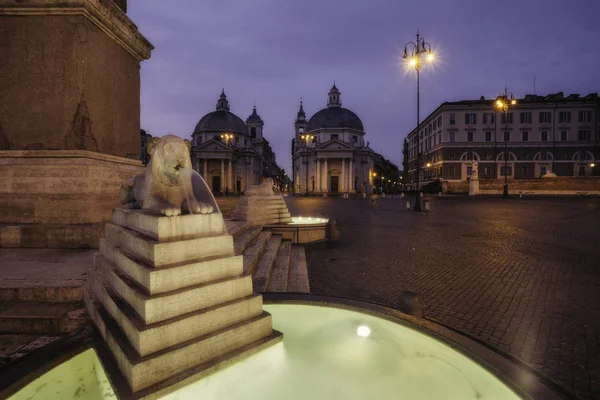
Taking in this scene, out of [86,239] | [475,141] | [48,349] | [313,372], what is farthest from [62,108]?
[475,141]

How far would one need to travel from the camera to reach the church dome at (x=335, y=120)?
72812 millimetres

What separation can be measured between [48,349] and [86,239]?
128 inches

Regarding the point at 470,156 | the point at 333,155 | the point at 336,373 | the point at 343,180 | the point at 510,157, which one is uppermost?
the point at 333,155

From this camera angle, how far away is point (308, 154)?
7162cm

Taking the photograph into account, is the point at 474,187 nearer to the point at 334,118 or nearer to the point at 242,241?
the point at 334,118

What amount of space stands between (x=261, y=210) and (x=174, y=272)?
763 centimetres

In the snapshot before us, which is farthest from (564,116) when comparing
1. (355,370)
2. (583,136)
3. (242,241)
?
(355,370)

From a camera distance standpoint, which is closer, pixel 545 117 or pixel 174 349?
pixel 174 349

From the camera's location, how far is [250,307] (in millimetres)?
2992

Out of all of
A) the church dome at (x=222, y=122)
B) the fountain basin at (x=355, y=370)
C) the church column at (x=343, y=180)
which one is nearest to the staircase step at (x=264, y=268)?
the fountain basin at (x=355, y=370)

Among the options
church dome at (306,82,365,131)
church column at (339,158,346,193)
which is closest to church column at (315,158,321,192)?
church column at (339,158,346,193)

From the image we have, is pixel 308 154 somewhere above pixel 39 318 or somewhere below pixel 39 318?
above

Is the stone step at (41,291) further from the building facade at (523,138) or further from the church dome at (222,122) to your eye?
the church dome at (222,122)

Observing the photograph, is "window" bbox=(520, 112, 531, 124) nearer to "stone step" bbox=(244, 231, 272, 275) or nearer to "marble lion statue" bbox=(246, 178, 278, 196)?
"marble lion statue" bbox=(246, 178, 278, 196)
